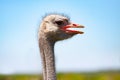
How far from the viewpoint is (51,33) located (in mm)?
7152

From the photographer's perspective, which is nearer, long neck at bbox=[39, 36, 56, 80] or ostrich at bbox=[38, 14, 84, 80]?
long neck at bbox=[39, 36, 56, 80]

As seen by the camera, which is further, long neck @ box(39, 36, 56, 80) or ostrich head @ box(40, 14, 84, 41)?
ostrich head @ box(40, 14, 84, 41)

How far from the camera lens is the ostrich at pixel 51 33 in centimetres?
708

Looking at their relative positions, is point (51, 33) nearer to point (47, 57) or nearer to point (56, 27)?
point (56, 27)

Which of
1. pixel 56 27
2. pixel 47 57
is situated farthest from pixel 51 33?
pixel 47 57

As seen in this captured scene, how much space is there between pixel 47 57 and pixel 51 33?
295 mm

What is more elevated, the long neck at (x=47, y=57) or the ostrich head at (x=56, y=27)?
the ostrich head at (x=56, y=27)

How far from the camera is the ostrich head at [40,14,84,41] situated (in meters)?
7.14

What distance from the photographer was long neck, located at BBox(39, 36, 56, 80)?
6920mm

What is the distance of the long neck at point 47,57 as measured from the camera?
6920 mm

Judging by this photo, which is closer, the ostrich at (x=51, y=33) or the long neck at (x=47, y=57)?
the long neck at (x=47, y=57)

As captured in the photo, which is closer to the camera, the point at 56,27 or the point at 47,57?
the point at 47,57

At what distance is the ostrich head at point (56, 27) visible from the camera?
23.4ft

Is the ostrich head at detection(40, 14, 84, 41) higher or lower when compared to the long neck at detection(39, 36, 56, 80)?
higher
